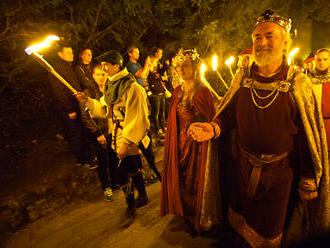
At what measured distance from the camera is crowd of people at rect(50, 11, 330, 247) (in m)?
1.94

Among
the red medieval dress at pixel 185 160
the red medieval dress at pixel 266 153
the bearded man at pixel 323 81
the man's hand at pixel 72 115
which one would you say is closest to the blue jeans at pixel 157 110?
the man's hand at pixel 72 115

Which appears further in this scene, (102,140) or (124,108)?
(102,140)

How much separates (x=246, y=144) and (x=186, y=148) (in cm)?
79

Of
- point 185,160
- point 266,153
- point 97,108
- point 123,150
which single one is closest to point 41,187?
point 97,108

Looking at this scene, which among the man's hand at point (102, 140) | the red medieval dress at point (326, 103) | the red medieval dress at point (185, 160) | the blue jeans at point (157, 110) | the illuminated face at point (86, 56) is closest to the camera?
the red medieval dress at point (185, 160)

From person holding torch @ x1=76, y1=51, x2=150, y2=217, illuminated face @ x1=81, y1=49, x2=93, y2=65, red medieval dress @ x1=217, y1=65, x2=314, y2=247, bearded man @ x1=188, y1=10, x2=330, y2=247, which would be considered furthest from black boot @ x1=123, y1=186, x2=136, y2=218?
illuminated face @ x1=81, y1=49, x2=93, y2=65

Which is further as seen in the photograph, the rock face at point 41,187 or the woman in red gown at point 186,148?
the rock face at point 41,187

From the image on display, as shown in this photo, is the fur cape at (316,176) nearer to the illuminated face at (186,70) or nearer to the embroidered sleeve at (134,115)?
the illuminated face at (186,70)

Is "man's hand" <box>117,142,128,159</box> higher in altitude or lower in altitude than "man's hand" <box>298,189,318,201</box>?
higher

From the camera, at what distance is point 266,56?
1925 mm

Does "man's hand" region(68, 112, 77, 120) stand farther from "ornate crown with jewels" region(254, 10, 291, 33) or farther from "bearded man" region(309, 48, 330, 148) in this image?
"bearded man" region(309, 48, 330, 148)

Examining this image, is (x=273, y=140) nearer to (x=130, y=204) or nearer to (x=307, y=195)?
(x=307, y=195)

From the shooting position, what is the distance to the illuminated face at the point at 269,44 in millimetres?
1923

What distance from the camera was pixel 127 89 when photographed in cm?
283
